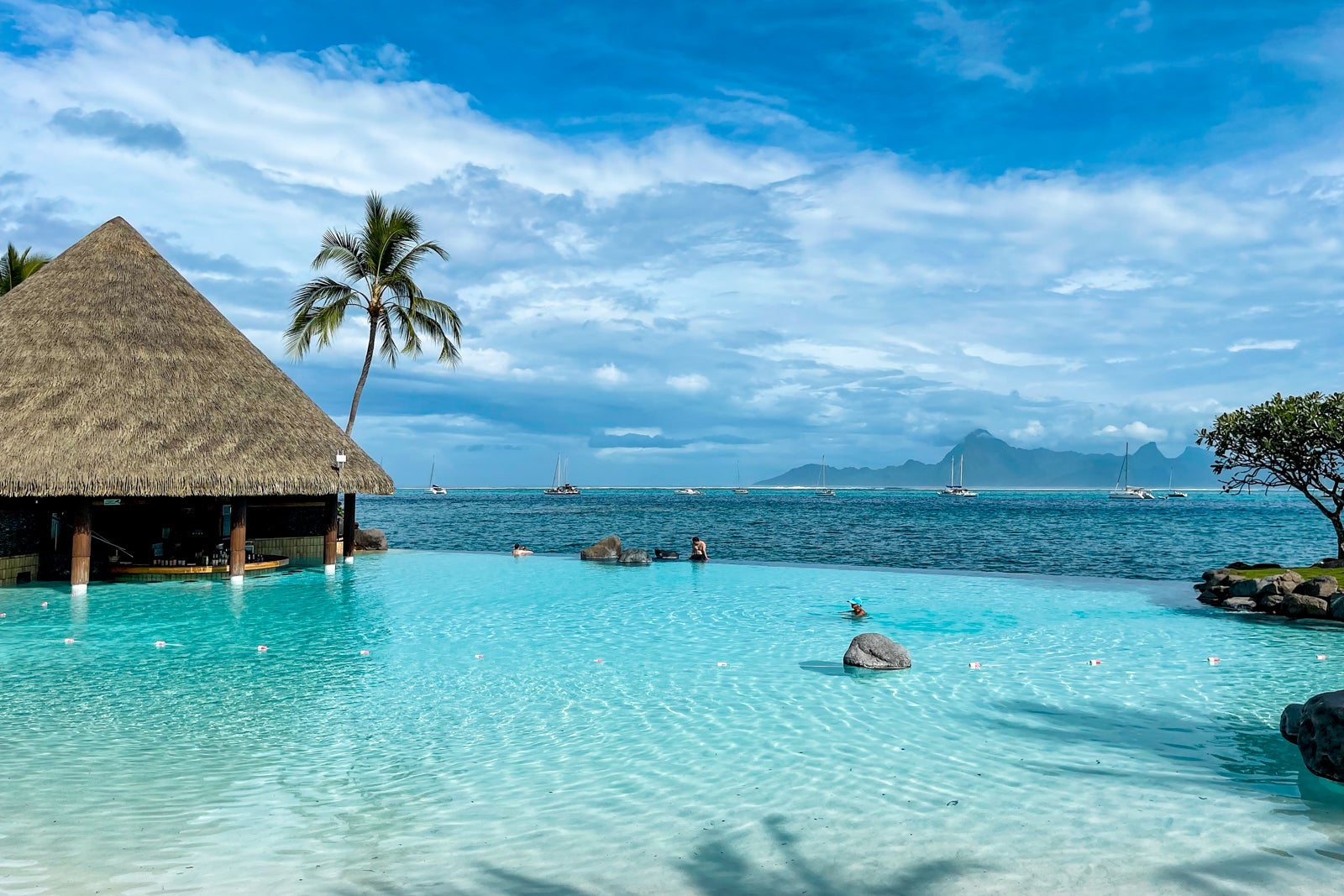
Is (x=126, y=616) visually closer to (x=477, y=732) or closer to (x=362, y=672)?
(x=362, y=672)

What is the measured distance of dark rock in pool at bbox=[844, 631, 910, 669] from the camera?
11.8 m

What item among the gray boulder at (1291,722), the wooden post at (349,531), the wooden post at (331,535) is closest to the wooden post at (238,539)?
the wooden post at (331,535)

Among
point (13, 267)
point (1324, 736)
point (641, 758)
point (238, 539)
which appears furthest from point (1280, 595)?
point (13, 267)

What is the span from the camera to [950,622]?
16.1m

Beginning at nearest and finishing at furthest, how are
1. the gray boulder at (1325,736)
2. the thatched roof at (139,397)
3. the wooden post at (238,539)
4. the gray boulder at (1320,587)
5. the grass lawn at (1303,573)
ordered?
the gray boulder at (1325,736) < the thatched roof at (139,397) < the gray boulder at (1320,587) < the wooden post at (238,539) < the grass lawn at (1303,573)

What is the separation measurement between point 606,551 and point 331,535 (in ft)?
29.8

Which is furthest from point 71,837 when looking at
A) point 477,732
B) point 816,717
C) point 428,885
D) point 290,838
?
point 816,717

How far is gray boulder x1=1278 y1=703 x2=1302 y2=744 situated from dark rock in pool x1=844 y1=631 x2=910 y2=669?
4.35 meters

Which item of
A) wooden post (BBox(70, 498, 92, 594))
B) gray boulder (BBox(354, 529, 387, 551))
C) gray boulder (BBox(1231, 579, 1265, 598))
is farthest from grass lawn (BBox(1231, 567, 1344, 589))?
wooden post (BBox(70, 498, 92, 594))

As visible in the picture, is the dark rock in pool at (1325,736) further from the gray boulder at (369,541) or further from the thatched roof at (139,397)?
the gray boulder at (369,541)

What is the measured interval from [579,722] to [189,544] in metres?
16.2

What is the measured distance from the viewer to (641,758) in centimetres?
794

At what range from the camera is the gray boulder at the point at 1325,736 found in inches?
287

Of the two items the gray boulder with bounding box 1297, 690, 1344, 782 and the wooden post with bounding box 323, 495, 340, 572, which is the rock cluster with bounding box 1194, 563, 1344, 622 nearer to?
the gray boulder with bounding box 1297, 690, 1344, 782
